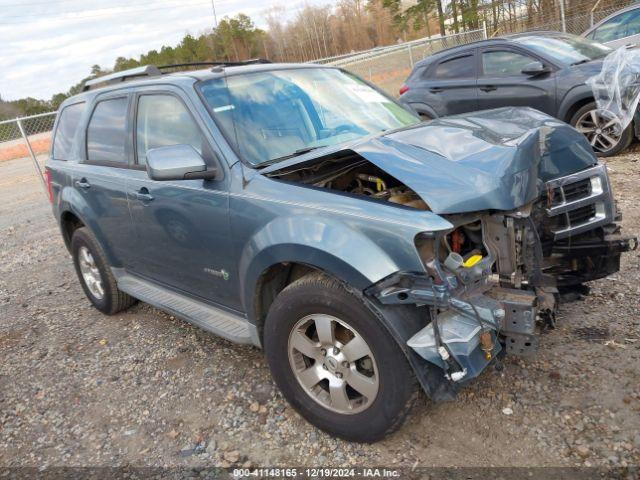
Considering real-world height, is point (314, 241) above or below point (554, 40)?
below

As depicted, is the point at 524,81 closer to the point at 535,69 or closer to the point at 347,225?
the point at 535,69

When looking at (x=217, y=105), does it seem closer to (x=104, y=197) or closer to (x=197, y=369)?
(x=104, y=197)

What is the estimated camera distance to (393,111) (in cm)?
383

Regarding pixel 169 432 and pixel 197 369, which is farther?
pixel 197 369

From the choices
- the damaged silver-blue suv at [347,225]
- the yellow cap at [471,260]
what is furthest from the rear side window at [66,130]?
the yellow cap at [471,260]

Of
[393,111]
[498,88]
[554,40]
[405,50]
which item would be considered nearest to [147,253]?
[393,111]

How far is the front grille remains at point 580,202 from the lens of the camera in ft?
10.2

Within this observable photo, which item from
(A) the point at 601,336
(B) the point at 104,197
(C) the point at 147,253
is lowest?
(A) the point at 601,336

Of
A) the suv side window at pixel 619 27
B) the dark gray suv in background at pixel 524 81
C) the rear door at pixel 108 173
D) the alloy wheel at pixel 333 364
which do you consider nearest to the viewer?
the alloy wheel at pixel 333 364

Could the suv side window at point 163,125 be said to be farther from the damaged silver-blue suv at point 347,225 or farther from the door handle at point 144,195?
the door handle at point 144,195

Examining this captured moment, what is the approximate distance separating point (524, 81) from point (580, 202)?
479 cm

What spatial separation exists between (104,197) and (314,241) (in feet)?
7.47

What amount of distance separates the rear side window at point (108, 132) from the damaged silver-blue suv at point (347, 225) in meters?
0.02

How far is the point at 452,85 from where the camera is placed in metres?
8.11
